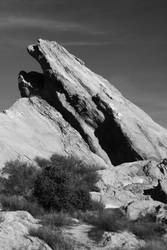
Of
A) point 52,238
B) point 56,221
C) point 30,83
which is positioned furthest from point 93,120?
point 52,238

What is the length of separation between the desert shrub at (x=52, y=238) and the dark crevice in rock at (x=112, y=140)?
29.7 meters

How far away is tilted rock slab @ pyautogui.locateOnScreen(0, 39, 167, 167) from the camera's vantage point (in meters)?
47.4

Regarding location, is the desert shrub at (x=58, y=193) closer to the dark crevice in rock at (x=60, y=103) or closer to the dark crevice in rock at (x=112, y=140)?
the dark crevice in rock at (x=112, y=140)

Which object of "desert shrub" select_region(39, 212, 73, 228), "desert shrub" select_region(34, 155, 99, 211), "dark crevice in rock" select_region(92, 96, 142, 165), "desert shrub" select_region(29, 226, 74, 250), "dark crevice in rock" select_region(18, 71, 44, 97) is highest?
"dark crevice in rock" select_region(18, 71, 44, 97)

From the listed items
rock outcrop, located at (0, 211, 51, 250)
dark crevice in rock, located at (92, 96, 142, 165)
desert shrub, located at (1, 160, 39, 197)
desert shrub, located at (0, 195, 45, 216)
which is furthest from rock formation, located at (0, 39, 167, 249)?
rock outcrop, located at (0, 211, 51, 250)

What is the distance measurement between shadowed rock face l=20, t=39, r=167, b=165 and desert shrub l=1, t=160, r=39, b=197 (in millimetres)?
11283

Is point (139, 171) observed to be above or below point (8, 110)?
below

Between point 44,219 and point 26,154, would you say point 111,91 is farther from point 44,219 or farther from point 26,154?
point 44,219

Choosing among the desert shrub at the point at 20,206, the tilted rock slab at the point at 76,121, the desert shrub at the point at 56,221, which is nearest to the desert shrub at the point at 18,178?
the tilted rock slab at the point at 76,121

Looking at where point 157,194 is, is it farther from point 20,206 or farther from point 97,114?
point 97,114

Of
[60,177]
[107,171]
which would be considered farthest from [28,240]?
[107,171]

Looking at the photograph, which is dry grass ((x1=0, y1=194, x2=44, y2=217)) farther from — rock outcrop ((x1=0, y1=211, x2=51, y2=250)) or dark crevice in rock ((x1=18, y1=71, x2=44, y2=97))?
dark crevice in rock ((x1=18, y1=71, x2=44, y2=97))

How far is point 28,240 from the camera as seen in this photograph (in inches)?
681

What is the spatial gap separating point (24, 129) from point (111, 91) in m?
11.7
